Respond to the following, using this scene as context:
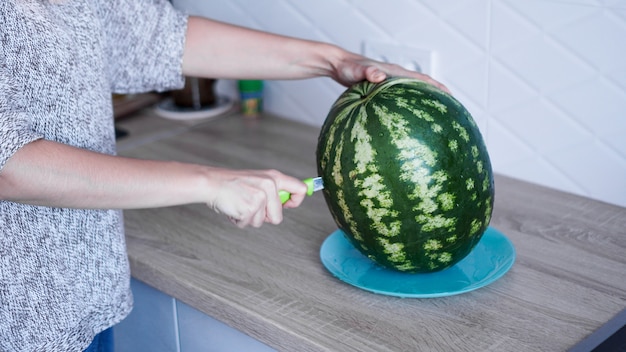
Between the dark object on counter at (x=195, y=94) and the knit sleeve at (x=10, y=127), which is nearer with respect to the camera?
the knit sleeve at (x=10, y=127)

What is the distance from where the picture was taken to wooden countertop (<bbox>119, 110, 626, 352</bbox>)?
1.06 m

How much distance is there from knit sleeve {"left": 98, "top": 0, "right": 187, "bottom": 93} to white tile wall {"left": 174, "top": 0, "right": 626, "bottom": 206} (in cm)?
53

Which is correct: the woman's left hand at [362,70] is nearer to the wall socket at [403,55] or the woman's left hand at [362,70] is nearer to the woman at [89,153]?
the woman at [89,153]

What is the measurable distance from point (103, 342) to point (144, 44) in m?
0.51

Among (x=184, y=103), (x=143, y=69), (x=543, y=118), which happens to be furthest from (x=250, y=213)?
(x=184, y=103)

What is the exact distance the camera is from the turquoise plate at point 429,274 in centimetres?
114

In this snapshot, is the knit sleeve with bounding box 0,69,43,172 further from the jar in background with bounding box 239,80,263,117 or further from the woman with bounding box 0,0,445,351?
the jar in background with bounding box 239,80,263,117

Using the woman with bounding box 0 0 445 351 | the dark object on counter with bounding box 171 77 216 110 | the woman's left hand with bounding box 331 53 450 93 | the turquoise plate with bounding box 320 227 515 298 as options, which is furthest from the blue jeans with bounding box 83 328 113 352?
the dark object on counter with bounding box 171 77 216 110

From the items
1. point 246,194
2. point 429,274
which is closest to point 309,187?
point 246,194

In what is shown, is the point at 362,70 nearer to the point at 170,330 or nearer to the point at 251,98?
the point at 170,330

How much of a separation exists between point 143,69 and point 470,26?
25.1 inches

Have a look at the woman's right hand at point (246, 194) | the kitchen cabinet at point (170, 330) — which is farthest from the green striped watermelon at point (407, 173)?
the kitchen cabinet at point (170, 330)

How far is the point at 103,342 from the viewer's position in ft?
4.22

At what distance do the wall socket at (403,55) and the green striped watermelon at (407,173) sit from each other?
492 mm
